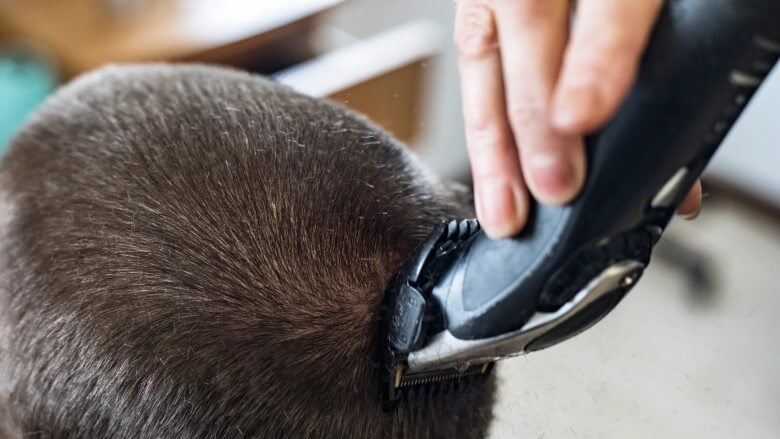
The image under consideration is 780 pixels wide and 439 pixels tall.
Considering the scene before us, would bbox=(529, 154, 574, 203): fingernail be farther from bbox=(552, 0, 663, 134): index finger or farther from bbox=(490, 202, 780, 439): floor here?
bbox=(490, 202, 780, 439): floor

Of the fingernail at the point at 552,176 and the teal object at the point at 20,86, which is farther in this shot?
the teal object at the point at 20,86

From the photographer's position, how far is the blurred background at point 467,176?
51 centimetres

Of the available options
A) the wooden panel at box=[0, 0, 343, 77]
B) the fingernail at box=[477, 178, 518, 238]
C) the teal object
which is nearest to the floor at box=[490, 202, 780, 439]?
the fingernail at box=[477, 178, 518, 238]

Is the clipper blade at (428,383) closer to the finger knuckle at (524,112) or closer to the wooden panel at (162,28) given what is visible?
the finger knuckle at (524,112)

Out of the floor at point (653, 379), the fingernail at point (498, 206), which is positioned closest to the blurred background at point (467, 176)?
the floor at point (653, 379)

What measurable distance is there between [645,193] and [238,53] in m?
1.60

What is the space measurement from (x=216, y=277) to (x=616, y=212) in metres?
0.27

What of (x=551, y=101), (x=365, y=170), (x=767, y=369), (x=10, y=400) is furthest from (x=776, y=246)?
(x=10, y=400)

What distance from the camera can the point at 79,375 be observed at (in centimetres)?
52

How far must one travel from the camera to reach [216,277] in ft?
1.63

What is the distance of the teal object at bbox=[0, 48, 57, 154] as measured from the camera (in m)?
1.77

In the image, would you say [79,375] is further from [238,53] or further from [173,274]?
[238,53]

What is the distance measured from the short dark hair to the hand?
17cm

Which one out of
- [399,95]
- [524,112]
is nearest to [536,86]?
[524,112]
